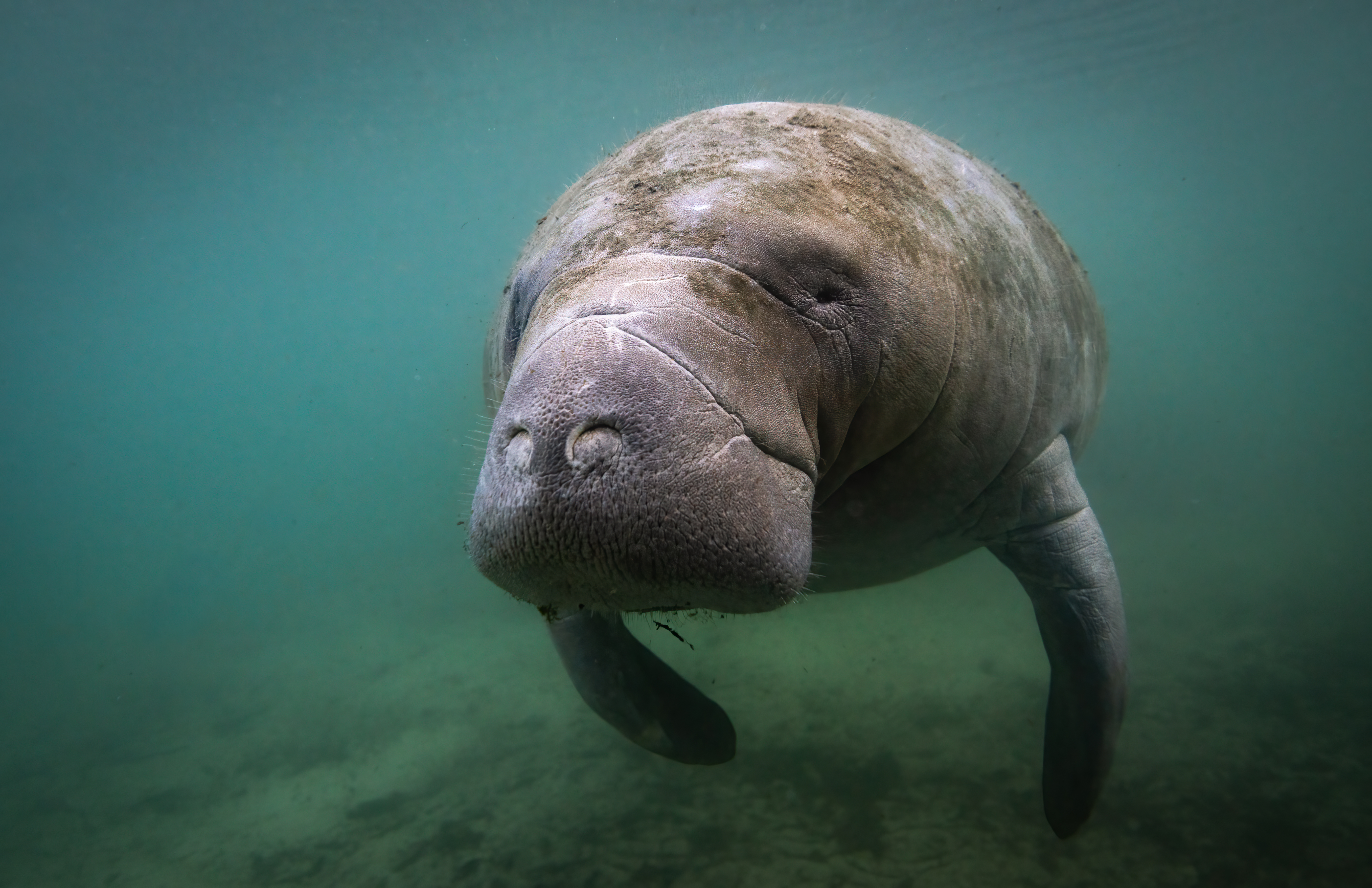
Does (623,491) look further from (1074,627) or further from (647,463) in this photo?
(1074,627)

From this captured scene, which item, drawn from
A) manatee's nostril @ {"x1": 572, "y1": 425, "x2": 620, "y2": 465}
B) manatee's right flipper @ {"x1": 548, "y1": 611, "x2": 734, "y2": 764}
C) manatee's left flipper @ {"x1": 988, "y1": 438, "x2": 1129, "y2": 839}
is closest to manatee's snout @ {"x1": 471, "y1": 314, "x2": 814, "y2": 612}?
manatee's nostril @ {"x1": 572, "y1": 425, "x2": 620, "y2": 465}

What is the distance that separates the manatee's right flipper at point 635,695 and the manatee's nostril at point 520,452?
7.12 ft

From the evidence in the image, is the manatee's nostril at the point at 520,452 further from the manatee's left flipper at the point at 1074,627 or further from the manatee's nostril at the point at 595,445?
the manatee's left flipper at the point at 1074,627

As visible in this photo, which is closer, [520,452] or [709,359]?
[520,452]

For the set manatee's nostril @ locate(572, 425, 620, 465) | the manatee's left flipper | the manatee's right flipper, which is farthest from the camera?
the manatee's right flipper

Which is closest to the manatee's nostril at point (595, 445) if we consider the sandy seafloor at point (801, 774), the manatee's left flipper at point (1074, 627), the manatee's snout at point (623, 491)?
the manatee's snout at point (623, 491)

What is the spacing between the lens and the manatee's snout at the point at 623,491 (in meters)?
1.20

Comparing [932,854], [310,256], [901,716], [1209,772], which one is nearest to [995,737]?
[901,716]

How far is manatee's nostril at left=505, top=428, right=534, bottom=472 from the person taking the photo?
4.06 feet

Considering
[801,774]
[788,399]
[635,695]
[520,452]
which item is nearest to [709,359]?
[788,399]

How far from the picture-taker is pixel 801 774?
449cm

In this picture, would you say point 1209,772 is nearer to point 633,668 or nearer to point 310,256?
point 633,668

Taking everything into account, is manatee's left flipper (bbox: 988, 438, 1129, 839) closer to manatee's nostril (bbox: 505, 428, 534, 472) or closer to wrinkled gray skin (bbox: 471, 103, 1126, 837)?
wrinkled gray skin (bbox: 471, 103, 1126, 837)

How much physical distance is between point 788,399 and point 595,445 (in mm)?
516
